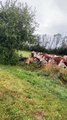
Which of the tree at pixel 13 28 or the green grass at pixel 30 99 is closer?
the green grass at pixel 30 99

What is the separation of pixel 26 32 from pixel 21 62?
1875mm

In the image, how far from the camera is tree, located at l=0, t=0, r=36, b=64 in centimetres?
1822

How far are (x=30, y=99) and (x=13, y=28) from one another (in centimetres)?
949

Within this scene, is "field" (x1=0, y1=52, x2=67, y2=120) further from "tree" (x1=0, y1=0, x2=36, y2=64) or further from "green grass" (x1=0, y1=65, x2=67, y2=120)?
"tree" (x1=0, y1=0, x2=36, y2=64)

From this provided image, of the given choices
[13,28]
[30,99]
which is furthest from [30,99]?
[13,28]

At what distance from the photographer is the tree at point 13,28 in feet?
Result: 59.8

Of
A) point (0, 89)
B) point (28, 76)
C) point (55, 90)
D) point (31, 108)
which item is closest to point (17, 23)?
point (28, 76)

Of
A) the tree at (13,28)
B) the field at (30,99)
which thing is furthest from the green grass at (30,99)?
the tree at (13,28)

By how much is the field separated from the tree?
5964 mm

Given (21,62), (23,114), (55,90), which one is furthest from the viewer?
(21,62)

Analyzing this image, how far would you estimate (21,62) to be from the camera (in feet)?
63.4

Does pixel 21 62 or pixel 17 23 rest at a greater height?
pixel 17 23

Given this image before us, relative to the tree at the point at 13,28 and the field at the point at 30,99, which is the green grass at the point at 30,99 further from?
the tree at the point at 13,28

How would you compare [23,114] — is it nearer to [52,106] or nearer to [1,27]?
[52,106]
